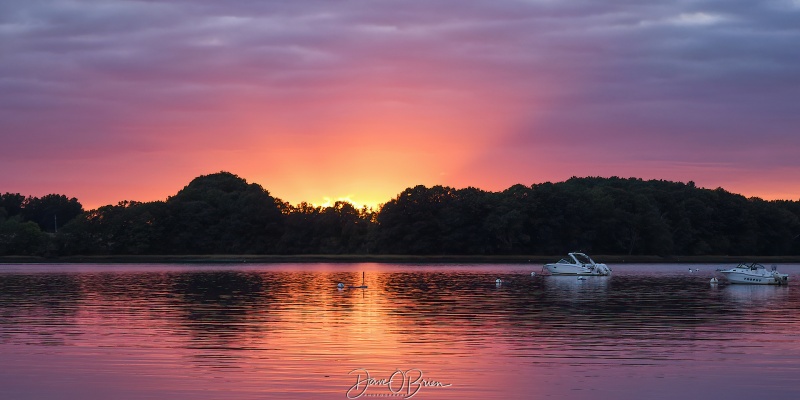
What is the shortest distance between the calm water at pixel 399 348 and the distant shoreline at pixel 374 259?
4483 inches

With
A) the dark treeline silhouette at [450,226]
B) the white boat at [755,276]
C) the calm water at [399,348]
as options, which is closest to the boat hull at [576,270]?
the white boat at [755,276]

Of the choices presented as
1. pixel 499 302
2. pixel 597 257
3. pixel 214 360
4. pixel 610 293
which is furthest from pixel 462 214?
pixel 214 360

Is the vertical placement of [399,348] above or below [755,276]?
below

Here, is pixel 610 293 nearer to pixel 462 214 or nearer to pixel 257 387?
pixel 257 387

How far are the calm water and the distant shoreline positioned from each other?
114 metres

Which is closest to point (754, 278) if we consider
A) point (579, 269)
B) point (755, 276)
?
point (755, 276)

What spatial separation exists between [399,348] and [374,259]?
14412 cm

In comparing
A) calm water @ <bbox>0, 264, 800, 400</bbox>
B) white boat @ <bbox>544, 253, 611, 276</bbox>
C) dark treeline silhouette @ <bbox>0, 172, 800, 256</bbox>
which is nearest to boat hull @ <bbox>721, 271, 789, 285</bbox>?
white boat @ <bbox>544, 253, 611, 276</bbox>

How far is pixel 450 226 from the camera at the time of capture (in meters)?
176

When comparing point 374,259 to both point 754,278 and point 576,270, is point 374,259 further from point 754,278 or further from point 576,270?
point 754,278

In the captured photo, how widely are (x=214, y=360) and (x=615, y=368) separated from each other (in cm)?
1136

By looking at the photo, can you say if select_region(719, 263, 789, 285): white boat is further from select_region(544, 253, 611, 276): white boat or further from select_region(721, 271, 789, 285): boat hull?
select_region(544, 253, 611, 276): white boat

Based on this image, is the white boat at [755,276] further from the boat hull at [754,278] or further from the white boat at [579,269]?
the white boat at [579,269]

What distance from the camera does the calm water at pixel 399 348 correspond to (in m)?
23.0
